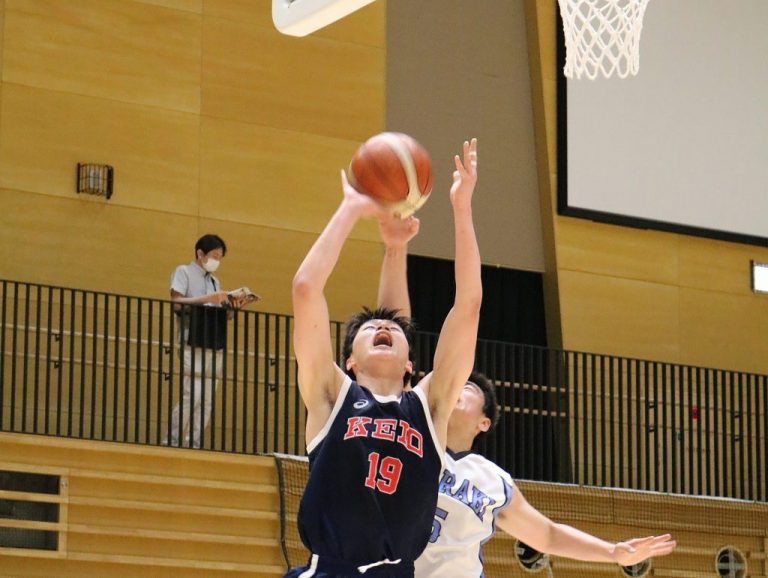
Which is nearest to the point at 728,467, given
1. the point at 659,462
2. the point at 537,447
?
the point at 659,462

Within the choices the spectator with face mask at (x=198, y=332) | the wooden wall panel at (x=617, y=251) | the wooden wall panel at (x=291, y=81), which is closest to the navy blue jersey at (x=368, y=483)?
the spectator with face mask at (x=198, y=332)

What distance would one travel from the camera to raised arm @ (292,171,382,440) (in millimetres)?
4613

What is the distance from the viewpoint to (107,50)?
40.9 feet

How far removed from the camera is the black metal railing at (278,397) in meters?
10.8

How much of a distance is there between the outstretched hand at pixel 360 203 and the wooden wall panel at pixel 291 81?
8.20 m

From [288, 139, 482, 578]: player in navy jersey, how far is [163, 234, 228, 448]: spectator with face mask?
6.24m

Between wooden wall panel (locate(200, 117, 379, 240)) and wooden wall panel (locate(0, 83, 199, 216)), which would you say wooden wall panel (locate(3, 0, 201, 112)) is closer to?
wooden wall panel (locate(0, 83, 199, 216))

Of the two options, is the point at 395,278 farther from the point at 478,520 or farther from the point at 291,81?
the point at 291,81

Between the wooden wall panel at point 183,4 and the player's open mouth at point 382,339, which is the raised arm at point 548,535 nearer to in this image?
the player's open mouth at point 382,339

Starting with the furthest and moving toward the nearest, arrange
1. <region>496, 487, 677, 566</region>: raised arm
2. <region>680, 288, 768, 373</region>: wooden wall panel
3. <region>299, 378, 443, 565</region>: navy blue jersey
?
1. <region>680, 288, 768, 373</region>: wooden wall panel
2. <region>496, 487, 677, 566</region>: raised arm
3. <region>299, 378, 443, 565</region>: navy blue jersey

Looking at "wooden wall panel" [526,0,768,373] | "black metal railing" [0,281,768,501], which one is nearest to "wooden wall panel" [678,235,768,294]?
"wooden wall panel" [526,0,768,373]

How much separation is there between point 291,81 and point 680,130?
402cm

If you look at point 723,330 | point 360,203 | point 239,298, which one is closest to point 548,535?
point 360,203

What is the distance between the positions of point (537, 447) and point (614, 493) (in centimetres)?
124
